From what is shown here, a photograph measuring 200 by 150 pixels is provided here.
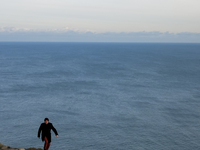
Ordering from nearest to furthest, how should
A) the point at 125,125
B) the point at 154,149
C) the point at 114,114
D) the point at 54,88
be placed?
the point at 154,149 < the point at 125,125 < the point at 114,114 < the point at 54,88

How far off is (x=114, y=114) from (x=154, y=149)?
19.0 metres

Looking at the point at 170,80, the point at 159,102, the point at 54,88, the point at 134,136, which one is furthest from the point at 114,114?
the point at 170,80

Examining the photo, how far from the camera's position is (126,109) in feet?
226

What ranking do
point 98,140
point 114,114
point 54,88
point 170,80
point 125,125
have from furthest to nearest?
point 170,80 → point 54,88 → point 114,114 → point 125,125 → point 98,140

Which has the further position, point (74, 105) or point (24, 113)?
point (74, 105)

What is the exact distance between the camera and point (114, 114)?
214 ft

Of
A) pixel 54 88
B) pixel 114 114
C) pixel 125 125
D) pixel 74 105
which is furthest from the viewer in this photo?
pixel 54 88

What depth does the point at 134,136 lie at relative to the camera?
174ft

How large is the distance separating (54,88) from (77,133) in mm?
39828

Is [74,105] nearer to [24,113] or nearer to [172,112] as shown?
[24,113]

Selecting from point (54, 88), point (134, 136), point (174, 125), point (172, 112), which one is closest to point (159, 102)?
point (172, 112)

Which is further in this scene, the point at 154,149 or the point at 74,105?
the point at 74,105

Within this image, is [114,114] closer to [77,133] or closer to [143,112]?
[143,112]

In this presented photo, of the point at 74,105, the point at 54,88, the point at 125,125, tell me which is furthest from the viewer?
the point at 54,88
